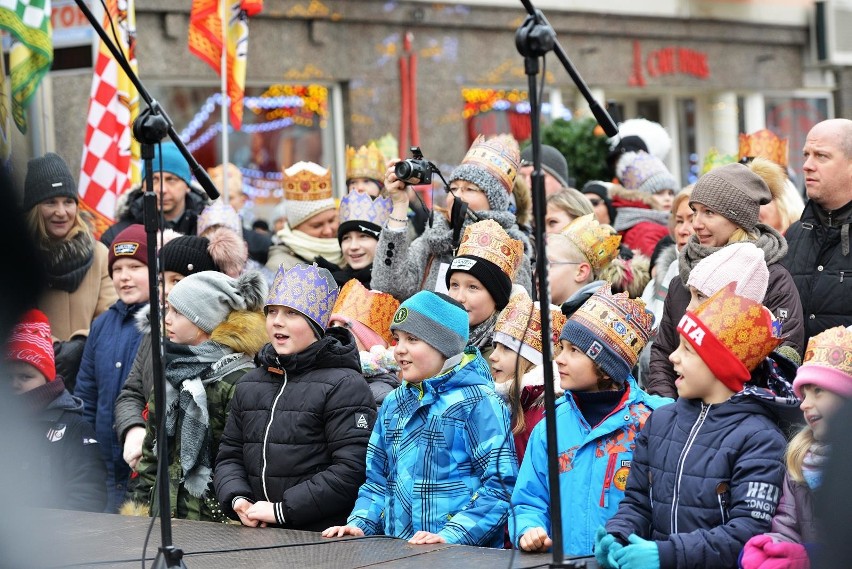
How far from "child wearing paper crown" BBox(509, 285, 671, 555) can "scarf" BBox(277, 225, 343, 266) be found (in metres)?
2.77

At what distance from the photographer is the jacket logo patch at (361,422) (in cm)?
473

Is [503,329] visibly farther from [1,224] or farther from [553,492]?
[1,224]

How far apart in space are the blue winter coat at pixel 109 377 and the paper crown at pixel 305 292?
1.36 m

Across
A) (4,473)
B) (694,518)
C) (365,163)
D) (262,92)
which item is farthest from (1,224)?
(262,92)

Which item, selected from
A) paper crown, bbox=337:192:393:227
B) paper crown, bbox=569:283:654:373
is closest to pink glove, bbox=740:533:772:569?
paper crown, bbox=569:283:654:373

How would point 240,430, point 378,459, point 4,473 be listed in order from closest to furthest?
1. point 4,473
2. point 378,459
3. point 240,430

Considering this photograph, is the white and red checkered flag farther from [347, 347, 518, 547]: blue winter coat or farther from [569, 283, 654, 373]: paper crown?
[569, 283, 654, 373]: paper crown

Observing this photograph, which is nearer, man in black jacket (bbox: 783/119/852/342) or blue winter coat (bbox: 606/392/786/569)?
blue winter coat (bbox: 606/392/786/569)

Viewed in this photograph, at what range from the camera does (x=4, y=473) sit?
9.25 feet

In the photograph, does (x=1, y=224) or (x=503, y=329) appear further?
(x=503, y=329)

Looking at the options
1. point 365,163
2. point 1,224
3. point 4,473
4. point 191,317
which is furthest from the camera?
point 365,163

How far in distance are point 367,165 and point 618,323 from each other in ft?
11.5

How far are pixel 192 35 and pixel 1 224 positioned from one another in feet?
21.2

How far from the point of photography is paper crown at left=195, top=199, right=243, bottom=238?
7008mm
